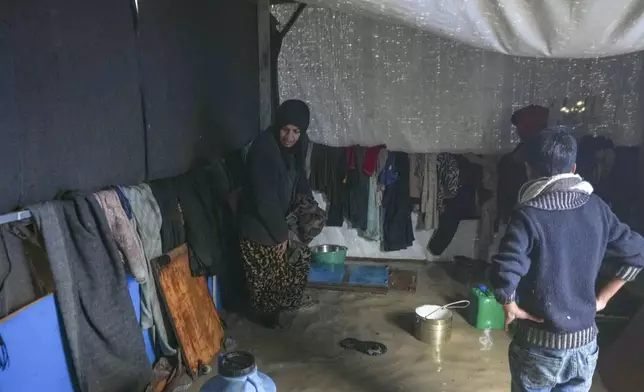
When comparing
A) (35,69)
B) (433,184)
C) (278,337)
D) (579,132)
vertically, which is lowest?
(278,337)

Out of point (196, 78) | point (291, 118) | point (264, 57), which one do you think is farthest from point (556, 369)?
point (264, 57)

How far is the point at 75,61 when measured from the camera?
211 cm

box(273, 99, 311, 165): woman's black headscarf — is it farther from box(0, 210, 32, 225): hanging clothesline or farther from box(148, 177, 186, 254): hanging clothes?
box(0, 210, 32, 225): hanging clothesline

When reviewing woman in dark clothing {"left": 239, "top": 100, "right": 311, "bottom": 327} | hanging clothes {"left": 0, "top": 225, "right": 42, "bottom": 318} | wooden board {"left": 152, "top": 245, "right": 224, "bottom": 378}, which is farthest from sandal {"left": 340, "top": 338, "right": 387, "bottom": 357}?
hanging clothes {"left": 0, "top": 225, "right": 42, "bottom": 318}

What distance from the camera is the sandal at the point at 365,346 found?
2961 mm

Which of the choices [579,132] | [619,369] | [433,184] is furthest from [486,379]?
[579,132]

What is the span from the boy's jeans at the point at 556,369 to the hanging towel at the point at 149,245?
174 cm

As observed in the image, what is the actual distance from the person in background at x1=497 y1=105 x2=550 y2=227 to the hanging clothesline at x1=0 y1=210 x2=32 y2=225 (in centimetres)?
301

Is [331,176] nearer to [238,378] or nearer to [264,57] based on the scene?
[264,57]

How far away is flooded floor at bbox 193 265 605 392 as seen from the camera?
104 inches

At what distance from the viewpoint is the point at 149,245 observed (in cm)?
253

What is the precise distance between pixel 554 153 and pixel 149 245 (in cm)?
190

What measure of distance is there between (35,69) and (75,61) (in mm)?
229

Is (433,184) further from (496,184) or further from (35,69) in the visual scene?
(35,69)
